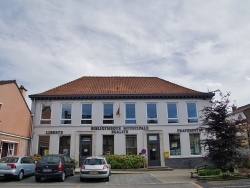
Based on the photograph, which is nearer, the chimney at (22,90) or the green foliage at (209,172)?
the green foliage at (209,172)

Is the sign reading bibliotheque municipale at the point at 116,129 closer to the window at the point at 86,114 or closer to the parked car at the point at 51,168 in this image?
the window at the point at 86,114

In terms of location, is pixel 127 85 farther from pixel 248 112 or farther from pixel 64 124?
pixel 248 112

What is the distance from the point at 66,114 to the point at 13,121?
4.92m

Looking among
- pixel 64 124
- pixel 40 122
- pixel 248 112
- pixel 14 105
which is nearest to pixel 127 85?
pixel 64 124

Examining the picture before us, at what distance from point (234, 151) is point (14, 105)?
55.0ft

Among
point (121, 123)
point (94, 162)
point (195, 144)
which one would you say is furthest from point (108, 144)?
point (94, 162)

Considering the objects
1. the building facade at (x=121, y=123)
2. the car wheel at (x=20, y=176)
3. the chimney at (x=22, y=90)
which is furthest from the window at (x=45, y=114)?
the car wheel at (x=20, y=176)

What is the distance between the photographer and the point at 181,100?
82.3ft

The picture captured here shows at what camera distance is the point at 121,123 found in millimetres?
24047

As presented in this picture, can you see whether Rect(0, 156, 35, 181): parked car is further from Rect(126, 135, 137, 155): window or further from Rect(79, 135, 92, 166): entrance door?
Rect(126, 135, 137, 155): window

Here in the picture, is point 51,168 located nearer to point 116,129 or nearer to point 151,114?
point 116,129

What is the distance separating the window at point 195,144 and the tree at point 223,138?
24.5ft

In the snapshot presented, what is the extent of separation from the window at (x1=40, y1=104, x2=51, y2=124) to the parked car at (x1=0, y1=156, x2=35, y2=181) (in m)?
7.73

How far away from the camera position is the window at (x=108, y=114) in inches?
952
